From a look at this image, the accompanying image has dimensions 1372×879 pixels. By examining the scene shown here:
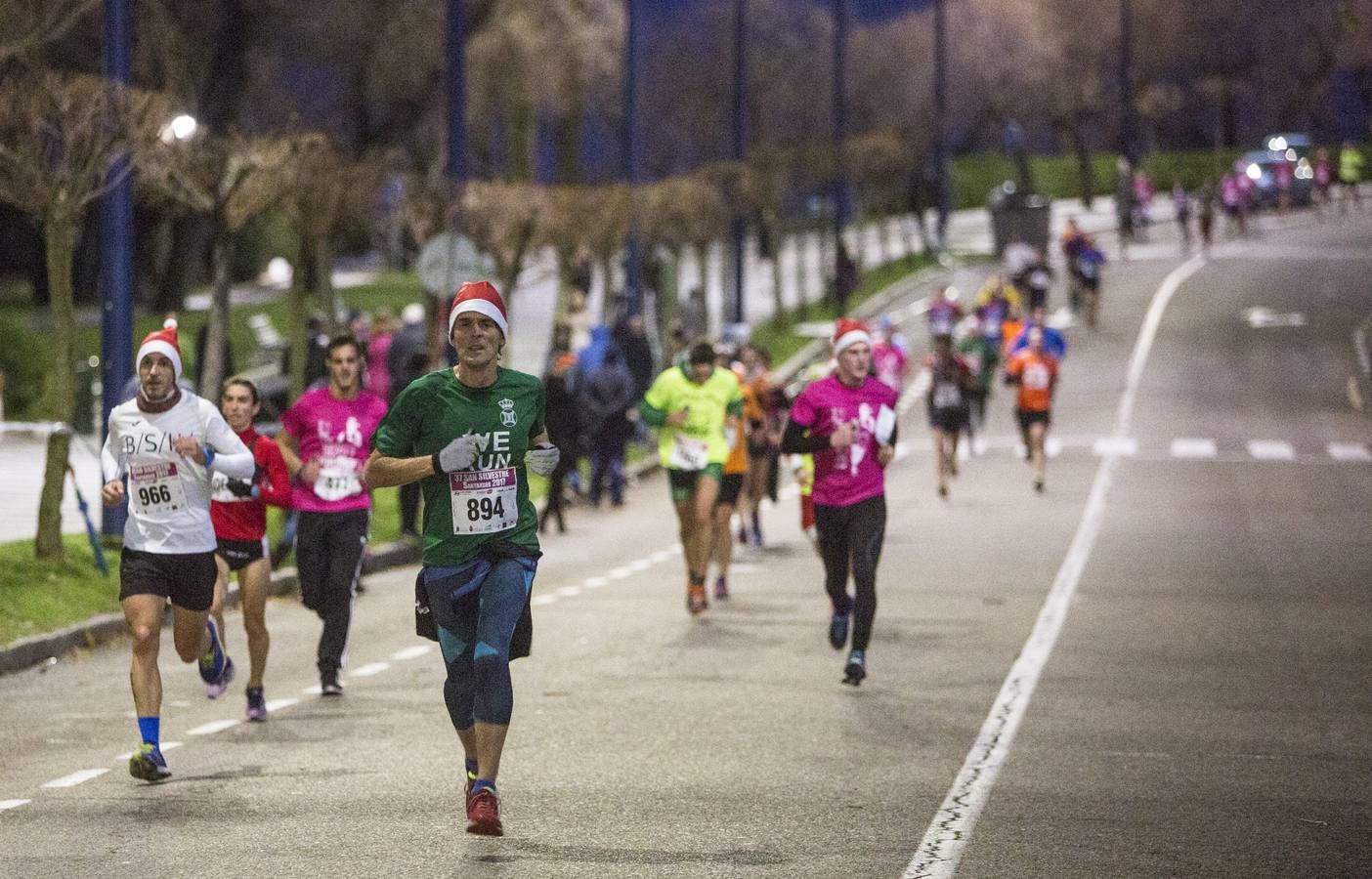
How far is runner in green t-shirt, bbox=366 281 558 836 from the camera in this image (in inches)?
353

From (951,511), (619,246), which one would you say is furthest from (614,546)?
(619,246)

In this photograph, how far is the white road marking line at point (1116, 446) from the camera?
33.3 meters

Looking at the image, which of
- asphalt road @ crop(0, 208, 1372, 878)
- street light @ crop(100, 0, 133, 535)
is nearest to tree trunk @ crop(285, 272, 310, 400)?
asphalt road @ crop(0, 208, 1372, 878)

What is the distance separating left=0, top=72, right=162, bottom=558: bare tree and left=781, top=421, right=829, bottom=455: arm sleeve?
7.05 metres

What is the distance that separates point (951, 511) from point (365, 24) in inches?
998

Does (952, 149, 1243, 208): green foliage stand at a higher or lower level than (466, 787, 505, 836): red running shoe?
higher

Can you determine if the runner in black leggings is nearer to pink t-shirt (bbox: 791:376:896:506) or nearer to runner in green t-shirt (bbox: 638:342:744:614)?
pink t-shirt (bbox: 791:376:896:506)

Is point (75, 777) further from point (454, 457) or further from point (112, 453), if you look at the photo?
point (454, 457)

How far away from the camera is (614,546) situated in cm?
2341

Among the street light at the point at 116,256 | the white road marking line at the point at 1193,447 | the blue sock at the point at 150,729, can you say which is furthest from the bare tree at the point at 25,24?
the white road marking line at the point at 1193,447

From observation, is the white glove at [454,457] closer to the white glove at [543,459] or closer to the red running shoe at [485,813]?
the white glove at [543,459]

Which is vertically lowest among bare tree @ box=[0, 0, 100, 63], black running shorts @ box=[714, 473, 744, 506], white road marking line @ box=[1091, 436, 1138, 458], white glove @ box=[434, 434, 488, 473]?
white road marking line @ box=[1091, 436, 1138, 458]

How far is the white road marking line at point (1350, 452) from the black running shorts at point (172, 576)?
24262 mm

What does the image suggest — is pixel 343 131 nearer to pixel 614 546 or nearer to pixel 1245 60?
pixel 614 546
